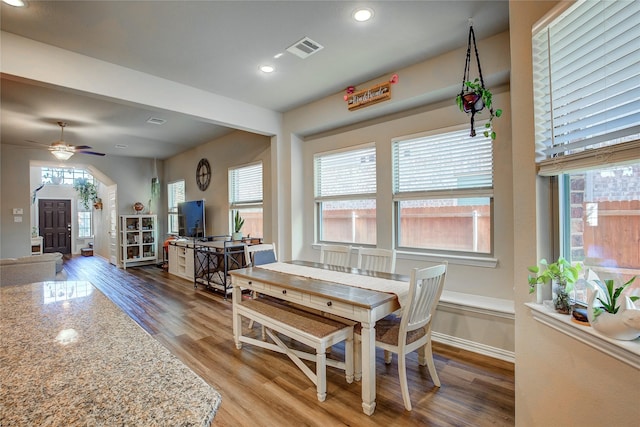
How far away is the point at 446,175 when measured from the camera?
125 inches

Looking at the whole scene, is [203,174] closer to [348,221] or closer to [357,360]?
[348,221]

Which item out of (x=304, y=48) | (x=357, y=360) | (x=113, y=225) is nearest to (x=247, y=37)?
(x=304, y=48)

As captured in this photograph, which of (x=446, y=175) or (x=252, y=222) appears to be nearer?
(x=446, y=175)

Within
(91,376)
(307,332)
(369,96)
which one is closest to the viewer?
(91,376)

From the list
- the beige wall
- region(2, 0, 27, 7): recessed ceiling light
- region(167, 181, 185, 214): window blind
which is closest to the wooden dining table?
the beige wall

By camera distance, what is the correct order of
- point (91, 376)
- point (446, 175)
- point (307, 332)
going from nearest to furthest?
1. point (91, 376)
2. point (307, 332)
3. point (446, 175)

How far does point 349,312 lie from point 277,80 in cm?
272

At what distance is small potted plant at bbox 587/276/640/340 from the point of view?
1.13 m

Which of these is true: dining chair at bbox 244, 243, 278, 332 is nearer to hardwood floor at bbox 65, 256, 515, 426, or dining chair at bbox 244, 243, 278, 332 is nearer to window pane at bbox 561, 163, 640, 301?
hardwood floor at bbox 65, 256, 515, 426

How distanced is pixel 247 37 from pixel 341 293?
2.32m

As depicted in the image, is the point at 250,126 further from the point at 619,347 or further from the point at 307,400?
the point at 619,347

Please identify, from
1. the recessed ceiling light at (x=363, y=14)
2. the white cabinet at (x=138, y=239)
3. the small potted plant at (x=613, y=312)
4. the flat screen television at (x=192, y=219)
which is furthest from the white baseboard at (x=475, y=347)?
the white cabinet at (x=138, y=239)

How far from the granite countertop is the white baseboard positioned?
275 centimetres

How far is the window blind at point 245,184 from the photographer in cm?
527
